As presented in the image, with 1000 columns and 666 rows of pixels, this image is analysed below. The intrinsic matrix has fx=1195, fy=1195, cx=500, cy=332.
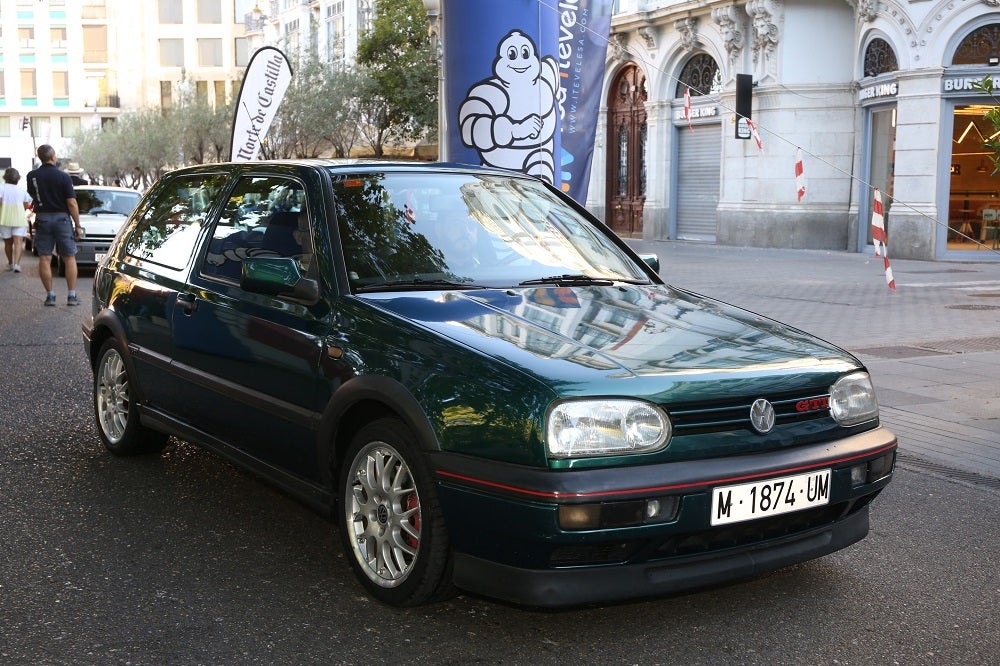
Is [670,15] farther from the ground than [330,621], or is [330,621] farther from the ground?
[670,15]

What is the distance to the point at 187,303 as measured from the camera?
5180 millimetres

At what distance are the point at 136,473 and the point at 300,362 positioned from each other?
1.90 m

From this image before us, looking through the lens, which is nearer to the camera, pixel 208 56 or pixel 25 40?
pixel 25 40

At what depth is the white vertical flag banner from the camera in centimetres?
1620

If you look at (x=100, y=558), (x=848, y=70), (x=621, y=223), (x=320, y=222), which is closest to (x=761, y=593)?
(x=320, y=222)

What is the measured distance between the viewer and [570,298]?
4426mm

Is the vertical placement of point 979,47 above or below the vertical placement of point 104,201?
above

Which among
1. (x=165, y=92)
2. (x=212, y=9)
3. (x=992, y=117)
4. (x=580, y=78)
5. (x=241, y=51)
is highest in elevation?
(x=212, y=9)

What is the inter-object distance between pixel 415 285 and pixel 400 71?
34.4 meters

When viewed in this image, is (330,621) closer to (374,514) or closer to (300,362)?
(374,514)

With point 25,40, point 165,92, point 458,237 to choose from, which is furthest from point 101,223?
point 25,40

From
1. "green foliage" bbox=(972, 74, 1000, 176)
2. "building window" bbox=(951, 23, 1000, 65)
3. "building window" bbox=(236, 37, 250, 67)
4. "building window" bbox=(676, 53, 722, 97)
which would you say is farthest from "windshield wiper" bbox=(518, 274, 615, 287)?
"building window" bbox=(236, 37, 250, 67)

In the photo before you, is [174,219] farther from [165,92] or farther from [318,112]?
[165,92]

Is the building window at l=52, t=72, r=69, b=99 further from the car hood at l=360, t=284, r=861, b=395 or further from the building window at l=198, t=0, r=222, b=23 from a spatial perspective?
the car hood at l=360, t=284, r=861, b=395
